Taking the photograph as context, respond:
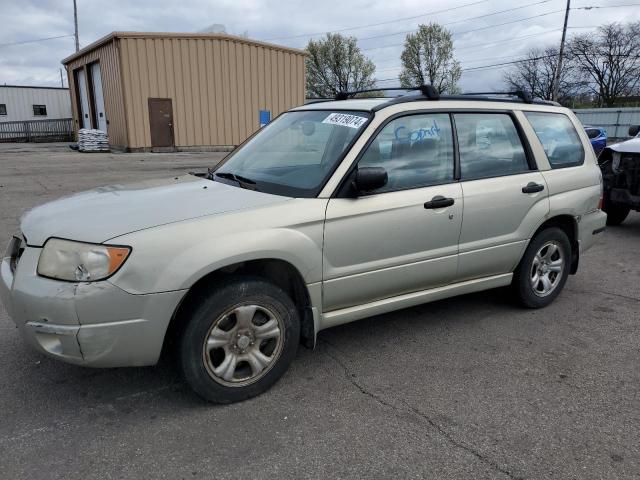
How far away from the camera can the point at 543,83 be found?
2233 inches

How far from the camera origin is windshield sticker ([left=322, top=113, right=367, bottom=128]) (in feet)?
11.3

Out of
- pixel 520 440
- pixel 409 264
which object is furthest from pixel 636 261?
pixel 520 440

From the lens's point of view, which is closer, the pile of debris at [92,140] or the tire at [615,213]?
the tire at [615,213]

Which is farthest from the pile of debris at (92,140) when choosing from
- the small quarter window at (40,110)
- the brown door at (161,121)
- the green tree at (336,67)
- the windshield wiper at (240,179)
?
the green tree at (336,67)

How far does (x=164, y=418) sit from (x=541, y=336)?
9.03 ft

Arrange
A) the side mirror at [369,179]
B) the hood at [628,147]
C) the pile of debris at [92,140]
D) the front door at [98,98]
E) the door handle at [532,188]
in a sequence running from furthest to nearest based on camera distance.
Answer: the front door at [98,98]
the pile of debris at [92,140]
the hood at [628,147]
the door handle at [532,188]
the side mirror at [369,179]

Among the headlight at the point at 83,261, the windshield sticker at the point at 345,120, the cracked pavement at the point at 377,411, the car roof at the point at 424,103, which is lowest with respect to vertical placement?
the cracked pavement at the point at 377,411

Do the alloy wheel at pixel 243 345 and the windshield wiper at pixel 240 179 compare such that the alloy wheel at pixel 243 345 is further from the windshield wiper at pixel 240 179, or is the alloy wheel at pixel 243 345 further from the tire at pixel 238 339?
the windshield wiper at pixel 240 179

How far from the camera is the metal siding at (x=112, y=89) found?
2027 centimetres

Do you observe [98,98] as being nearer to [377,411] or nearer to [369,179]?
[369,179]

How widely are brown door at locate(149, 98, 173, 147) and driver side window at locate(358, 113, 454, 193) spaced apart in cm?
1911

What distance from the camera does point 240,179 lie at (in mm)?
3584

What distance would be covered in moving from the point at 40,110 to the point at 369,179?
132 ft

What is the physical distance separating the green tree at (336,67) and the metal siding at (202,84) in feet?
126
